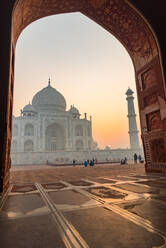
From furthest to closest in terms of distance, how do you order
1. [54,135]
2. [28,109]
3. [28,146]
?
[54,135] → [28,109] → [28,146]

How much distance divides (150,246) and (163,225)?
0.49 metres

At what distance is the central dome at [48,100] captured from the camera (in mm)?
35594

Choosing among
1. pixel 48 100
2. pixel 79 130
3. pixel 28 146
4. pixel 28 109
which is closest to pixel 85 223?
pixel 28 146

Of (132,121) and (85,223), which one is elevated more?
(132,121)

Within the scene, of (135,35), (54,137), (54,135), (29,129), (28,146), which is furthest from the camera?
(54,135)

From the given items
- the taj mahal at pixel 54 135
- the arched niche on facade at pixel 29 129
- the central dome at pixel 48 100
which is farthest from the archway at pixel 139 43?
the central dome at pixel 48 100

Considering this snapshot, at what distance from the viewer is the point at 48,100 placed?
36.0m

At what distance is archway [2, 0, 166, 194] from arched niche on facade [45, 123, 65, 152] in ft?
89.1

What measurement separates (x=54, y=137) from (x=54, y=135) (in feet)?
1.93

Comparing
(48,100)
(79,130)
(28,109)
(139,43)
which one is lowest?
(79,130)

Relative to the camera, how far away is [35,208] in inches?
90.1

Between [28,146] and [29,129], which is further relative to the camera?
[29,129]

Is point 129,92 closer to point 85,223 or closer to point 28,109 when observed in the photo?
point 28,109

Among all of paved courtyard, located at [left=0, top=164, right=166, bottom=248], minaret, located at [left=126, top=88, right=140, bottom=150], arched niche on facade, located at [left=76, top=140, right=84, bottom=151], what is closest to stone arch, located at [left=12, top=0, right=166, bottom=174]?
paved courtyard, located at [left=0, top=164, right=166, bottom=248]
